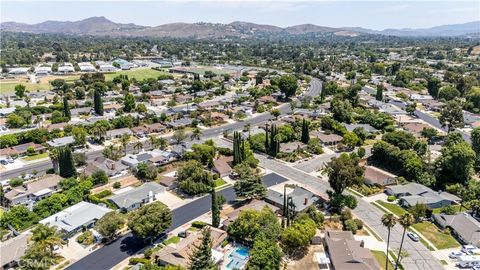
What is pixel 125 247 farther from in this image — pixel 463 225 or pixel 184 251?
pixel 463 225

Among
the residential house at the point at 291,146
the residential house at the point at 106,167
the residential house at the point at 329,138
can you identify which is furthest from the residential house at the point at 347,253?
the residential house at the point at 106,167

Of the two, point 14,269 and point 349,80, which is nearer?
point 14,269

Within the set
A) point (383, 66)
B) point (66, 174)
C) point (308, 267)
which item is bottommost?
point (308, 267)

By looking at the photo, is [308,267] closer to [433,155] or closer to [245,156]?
[245,156]

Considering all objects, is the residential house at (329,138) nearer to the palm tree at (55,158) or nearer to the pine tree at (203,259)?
the pine tree at (203,259)

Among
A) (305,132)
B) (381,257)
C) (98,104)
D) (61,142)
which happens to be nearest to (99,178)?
(61,142)

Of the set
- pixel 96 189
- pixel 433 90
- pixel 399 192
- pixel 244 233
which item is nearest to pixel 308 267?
pixel 244 233
